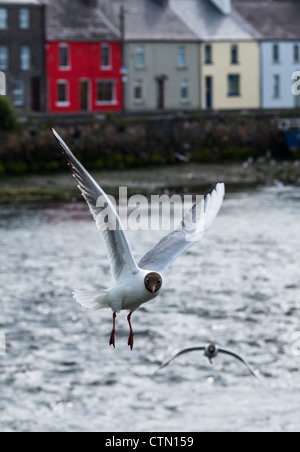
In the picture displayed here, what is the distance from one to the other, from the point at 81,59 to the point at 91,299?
69403 mm

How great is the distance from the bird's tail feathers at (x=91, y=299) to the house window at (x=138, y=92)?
7178cm

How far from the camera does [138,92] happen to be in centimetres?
8500

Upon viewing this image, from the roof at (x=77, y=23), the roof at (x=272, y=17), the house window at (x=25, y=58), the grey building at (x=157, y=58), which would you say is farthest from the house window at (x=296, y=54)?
the house window at (x=25, y=58)

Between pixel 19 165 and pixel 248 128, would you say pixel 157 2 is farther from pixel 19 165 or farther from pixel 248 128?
pixel 19 165

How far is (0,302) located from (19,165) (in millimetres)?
27648

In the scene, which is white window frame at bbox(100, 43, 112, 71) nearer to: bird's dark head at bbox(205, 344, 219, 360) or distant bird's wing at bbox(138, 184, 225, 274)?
bird's dark head at bbox(205, 344, 219, 360)

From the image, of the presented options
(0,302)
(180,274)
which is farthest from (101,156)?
(0,302)

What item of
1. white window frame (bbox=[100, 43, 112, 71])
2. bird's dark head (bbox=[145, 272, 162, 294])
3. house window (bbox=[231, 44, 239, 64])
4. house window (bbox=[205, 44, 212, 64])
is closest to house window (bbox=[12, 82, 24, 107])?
white window frame (bbox=[100, 43, 112, 71])

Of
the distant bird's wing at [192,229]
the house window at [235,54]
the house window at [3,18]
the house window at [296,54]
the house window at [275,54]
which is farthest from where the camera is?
the house window at [296,54]

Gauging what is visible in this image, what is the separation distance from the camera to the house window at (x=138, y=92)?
3332 inches

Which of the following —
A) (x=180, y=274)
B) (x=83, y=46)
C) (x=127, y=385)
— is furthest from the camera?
(x=83, y=46)

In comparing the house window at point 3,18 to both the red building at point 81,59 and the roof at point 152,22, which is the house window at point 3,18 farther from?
the roof at point 152,22

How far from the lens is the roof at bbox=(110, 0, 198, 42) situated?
85625 millimetres

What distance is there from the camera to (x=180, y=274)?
2072 inches
